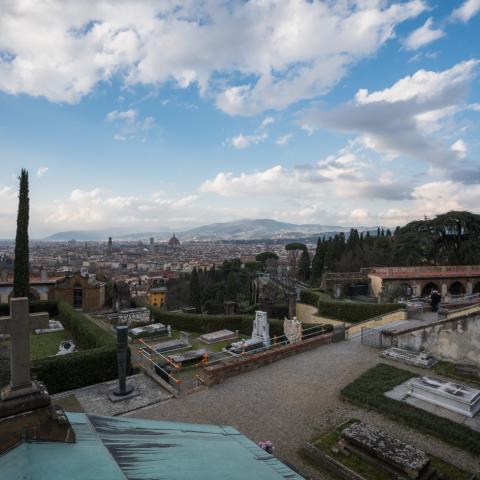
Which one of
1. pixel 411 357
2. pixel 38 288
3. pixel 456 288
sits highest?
pixel 456 288

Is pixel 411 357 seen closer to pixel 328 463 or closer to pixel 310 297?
pixel 328 463

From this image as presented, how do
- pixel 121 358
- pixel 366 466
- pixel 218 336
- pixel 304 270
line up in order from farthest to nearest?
pixel 304 270
pixel 218 336
pixel 121 358
pixel 366 466

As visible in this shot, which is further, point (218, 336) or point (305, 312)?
point (305, 312)

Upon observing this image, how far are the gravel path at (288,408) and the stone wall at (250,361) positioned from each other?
23cm

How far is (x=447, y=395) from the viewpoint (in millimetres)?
8727

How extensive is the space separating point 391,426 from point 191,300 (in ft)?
120

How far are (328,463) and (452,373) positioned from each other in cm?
664

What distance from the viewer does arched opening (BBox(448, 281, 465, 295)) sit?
2781 cm

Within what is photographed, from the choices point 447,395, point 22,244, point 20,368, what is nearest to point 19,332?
point 20,368

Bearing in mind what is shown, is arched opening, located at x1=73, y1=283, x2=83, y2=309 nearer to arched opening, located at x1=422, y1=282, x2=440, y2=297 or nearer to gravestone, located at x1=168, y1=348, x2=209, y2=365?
gravestone, located at x1=168, y1=348, x2=209, y2=365

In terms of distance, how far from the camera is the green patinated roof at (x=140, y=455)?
9.59 ft

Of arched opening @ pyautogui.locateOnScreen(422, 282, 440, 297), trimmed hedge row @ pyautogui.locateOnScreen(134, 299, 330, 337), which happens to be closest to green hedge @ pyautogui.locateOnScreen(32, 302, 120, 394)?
trimmed hedge row @ pyautogui.locateOnScreen(134, 299, 330, 337)

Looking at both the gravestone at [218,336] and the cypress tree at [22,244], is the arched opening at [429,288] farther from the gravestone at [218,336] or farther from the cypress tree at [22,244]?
the cypress tree at [22,244]

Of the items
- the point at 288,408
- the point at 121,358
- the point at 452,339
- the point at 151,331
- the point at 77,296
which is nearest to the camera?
the point at 288,408
